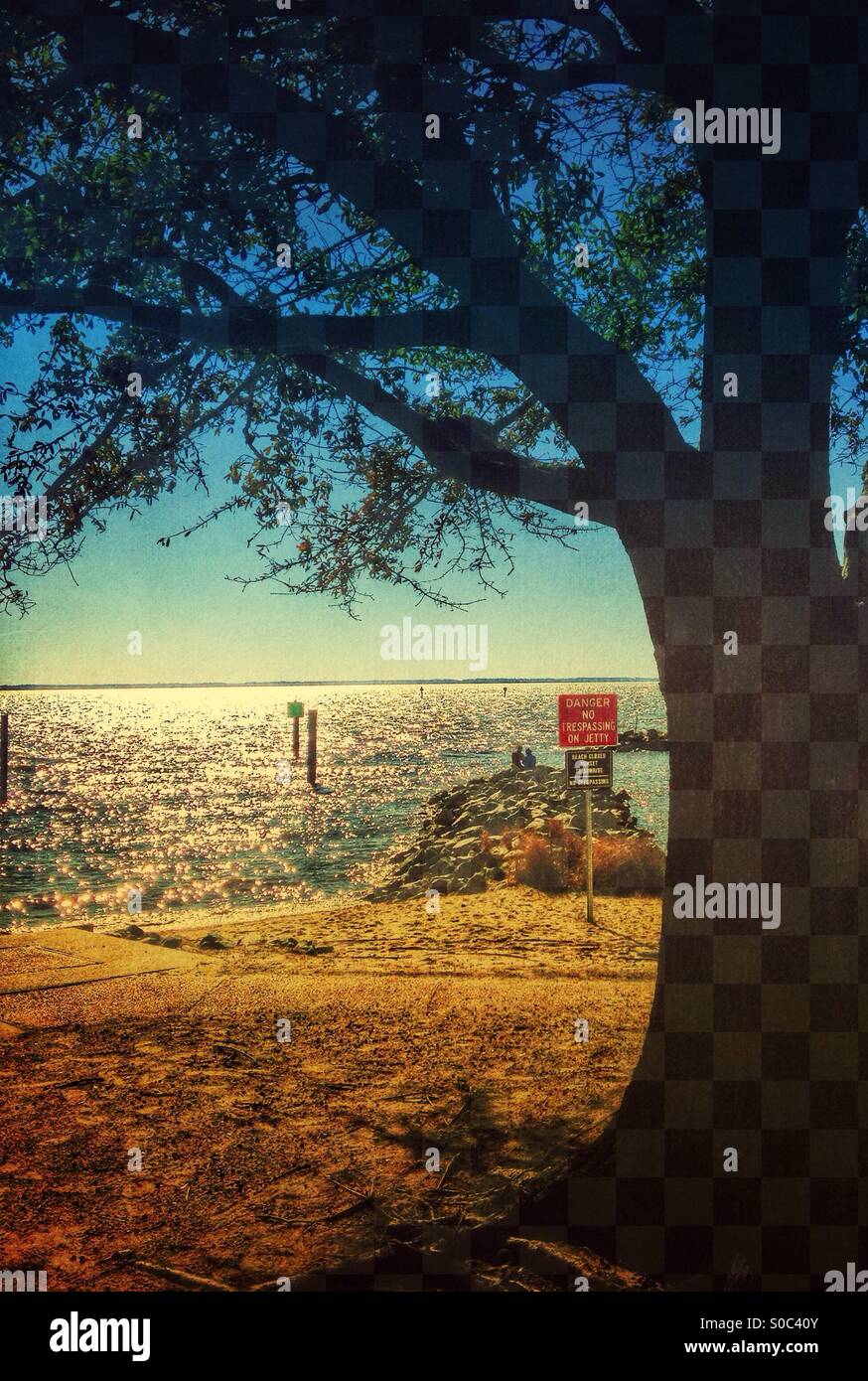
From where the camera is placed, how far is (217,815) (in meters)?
48.1

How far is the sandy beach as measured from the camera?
5.12 m

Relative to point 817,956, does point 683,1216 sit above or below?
below

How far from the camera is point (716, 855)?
493 cm

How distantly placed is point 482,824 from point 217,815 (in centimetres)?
2418

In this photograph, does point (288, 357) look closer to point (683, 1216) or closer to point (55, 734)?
point (683, 1216)

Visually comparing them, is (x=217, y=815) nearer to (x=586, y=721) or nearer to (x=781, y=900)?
(x=586, y=721)

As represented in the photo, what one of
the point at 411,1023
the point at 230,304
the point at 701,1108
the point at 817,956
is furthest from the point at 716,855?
the point at 411,1023

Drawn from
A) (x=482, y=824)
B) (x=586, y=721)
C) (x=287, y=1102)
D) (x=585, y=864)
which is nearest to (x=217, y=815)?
(x=482, y=824)

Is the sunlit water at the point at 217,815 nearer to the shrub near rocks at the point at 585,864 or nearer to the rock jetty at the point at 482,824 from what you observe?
the rock jetty at the point at 482,824

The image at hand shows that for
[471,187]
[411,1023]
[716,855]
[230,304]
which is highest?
[471,187]

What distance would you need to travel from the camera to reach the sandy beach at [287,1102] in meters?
5.12

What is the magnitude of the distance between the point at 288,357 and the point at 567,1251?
19.6ft
